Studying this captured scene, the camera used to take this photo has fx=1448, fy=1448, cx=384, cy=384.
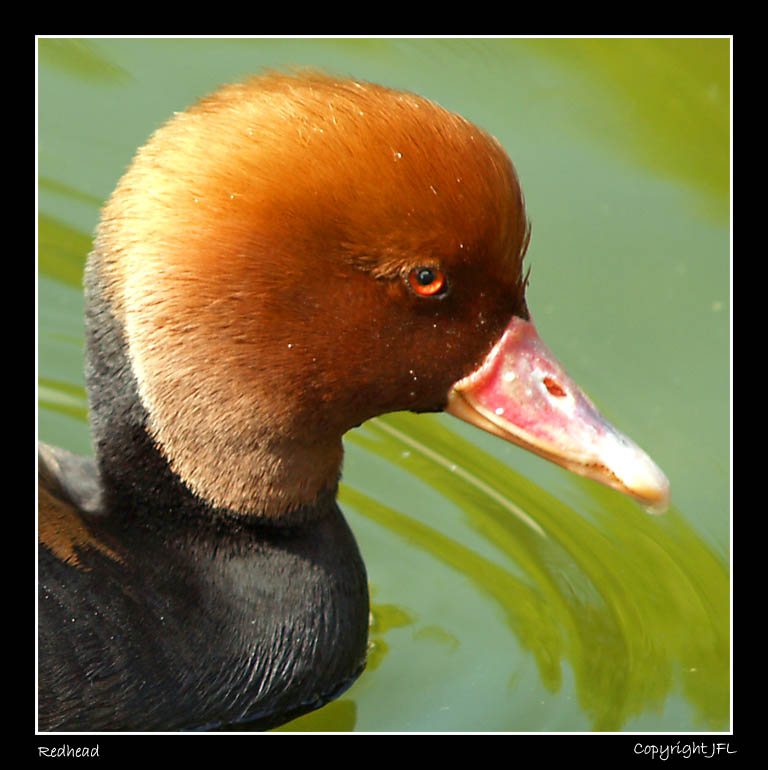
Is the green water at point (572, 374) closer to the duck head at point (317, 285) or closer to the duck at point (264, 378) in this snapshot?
the duck at point (264, 378)

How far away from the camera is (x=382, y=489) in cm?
499

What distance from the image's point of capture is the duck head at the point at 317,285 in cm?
330

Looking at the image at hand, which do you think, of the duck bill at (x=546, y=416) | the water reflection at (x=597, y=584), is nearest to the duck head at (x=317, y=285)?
the duck bill at (x=546, y=416)

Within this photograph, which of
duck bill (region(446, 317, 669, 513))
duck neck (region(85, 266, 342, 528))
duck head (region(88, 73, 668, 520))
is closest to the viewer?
duck head (region(88, 73, 668, 520))

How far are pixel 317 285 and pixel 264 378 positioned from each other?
0.87ft

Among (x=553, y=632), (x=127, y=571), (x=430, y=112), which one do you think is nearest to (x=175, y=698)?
(x=127, y=571)

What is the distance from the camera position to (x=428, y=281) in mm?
3418

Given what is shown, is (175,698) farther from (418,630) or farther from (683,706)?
(683,706)

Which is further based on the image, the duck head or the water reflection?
the water reflection

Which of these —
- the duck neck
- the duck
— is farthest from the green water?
the duck neck

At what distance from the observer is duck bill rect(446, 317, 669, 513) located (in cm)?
362

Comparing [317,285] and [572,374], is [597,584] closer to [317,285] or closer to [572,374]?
[572,374]

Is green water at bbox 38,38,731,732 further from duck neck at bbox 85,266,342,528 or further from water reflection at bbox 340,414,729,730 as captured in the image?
duck neck at bbox 85,266,342,528

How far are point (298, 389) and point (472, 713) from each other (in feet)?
3.77
